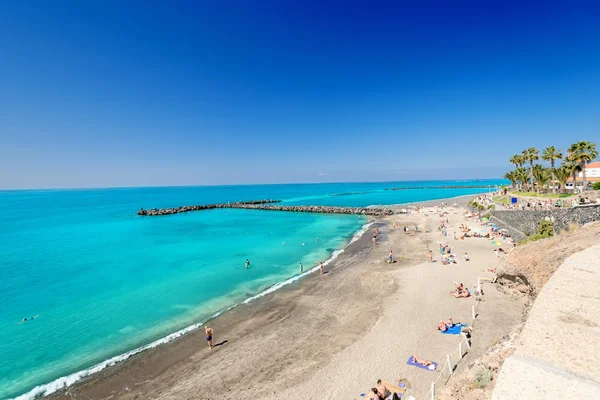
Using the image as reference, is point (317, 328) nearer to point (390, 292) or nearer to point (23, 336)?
point (390, 292)

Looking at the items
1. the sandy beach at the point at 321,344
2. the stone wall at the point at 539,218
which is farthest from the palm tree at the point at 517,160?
the sandy beach at the point at 321,344

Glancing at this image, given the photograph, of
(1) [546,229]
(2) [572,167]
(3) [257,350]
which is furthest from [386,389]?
(2) [572,167]

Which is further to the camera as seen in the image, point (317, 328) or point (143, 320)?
point (143, 320)

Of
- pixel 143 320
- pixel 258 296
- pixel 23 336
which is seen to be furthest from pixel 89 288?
pixel 258 296

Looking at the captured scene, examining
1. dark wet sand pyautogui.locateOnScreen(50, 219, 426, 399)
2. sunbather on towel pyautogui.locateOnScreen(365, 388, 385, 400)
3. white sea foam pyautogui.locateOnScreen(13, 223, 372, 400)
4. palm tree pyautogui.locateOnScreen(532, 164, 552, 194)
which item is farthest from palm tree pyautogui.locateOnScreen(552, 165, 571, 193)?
white sea foam pyautogui.locateOnScreen(13, 223, 372, 400)

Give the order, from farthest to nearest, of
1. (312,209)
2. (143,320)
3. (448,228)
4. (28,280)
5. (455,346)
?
(312,209) → (448,228) → (28,280) → (143,320) → (455,346)

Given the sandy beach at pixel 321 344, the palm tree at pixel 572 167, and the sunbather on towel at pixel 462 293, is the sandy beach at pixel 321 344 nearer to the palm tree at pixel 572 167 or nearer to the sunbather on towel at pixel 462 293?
the sunbather on towel at pixel 462 293

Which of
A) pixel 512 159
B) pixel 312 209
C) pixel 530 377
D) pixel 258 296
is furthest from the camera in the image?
pixel 312 209
